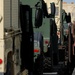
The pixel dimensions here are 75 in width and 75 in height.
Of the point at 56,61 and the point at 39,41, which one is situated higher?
the point at 39,41

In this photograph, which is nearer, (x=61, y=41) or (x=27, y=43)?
(x=27, y=43)

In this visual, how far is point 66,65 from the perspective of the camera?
52.9 ft

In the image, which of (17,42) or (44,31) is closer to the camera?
(17,42)

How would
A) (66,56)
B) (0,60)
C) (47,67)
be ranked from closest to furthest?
(0,60) < (47,67) < (66,56)

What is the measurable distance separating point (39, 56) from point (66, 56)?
7.60 meters

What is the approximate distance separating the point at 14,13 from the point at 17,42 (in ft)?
1.83

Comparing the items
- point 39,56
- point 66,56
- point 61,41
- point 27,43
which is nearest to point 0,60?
point 27,43

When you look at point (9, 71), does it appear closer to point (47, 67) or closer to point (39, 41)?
point (39, 41)

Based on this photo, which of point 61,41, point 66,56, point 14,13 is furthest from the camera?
point 61,41

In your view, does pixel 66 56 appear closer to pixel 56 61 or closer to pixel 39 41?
pixel 56 61

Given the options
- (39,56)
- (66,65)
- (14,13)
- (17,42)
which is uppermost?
(14,13)

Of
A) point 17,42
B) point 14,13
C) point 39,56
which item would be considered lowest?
point 39,56

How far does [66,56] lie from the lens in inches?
723

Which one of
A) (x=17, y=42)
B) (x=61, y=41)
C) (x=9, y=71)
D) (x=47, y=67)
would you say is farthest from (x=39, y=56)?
(x=61, y=41)
